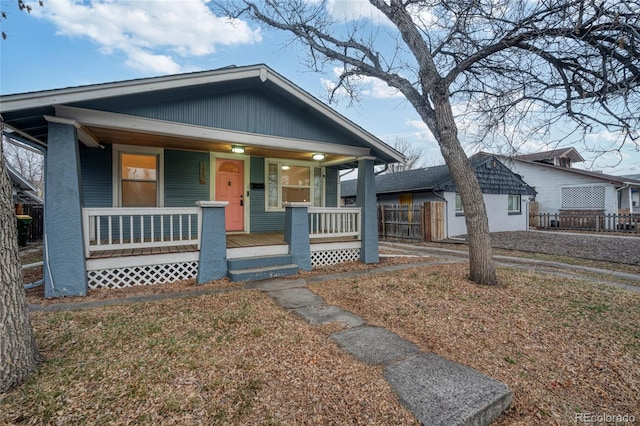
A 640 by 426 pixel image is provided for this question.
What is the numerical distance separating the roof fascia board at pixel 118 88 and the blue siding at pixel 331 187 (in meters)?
4.18

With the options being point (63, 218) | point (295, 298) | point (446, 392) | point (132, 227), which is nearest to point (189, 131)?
point (132, 227)

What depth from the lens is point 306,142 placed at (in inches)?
265

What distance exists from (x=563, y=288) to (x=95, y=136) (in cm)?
950

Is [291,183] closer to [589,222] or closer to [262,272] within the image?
[262,272]

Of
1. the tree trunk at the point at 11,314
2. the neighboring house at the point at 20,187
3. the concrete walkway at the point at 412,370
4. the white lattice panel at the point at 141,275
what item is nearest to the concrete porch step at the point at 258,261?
the white lattice panel at the point at 141,275

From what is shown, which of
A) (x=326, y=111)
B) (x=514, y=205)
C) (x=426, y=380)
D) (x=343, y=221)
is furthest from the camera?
(x=514, y=205)

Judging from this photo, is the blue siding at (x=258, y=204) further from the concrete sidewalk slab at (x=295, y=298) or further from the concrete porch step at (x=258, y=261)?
the concrete sidewalk slab at (x=295, y=298)

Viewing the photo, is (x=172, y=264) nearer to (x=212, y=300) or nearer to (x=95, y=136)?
(x=212, y=300)

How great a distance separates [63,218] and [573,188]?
2594cm

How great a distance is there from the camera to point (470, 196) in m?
5.46

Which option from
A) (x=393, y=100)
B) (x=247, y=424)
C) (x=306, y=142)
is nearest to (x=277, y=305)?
(x=247, y=424)

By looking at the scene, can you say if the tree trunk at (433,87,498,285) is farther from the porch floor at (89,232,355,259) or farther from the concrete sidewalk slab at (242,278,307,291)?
the concrete sidewalk slab at (242,278,307,291)

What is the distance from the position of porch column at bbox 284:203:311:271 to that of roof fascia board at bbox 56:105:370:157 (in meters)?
1.38

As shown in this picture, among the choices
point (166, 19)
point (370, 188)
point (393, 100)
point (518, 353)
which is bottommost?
point (518, 353)
